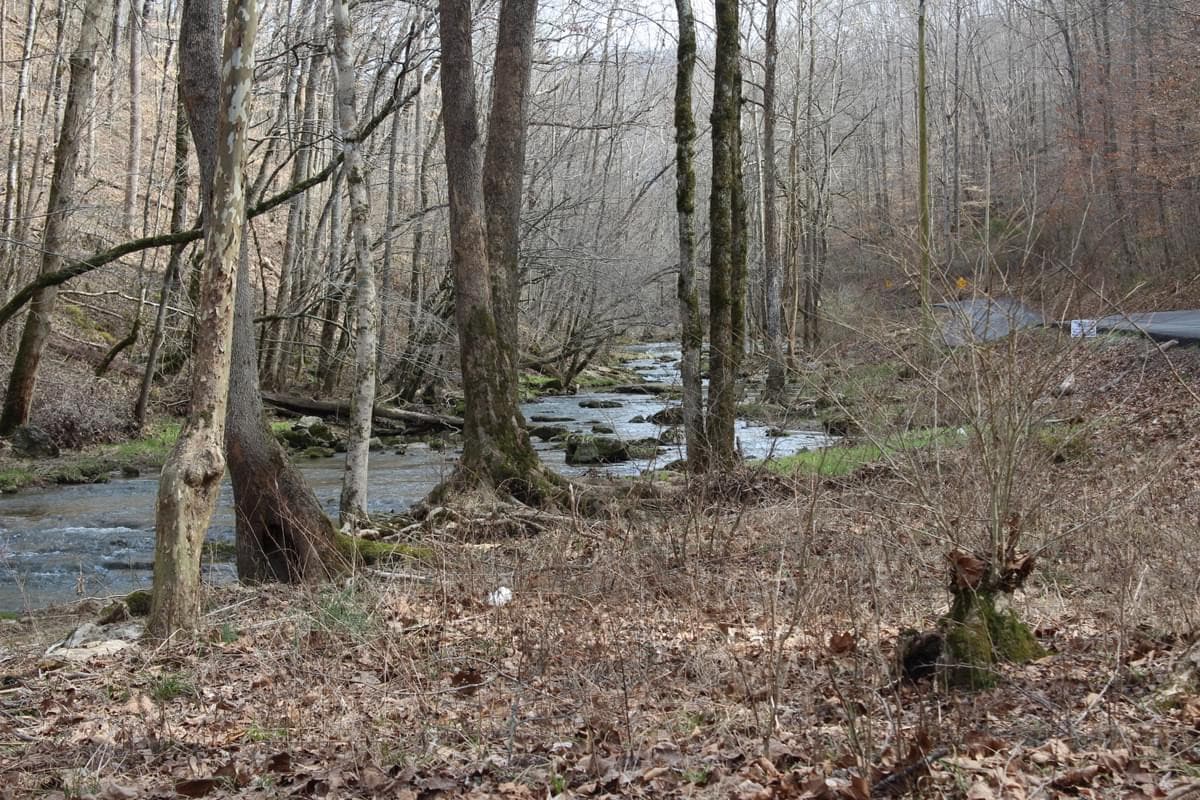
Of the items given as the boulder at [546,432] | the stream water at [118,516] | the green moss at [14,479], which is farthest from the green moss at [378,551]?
the boulder at [546,432]

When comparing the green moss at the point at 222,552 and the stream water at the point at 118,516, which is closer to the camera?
the stream water at the point at 118,516

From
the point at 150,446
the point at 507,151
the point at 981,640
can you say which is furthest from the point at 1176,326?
the point at 150,446

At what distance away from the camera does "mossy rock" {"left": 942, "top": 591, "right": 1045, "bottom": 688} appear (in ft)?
15.6

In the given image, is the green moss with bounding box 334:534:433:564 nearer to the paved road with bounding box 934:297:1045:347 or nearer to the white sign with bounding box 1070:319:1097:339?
the paved road with bounding box 934:297:1045:347

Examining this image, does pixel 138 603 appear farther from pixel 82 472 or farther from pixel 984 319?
pixel 82 472

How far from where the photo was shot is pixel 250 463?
7969mm

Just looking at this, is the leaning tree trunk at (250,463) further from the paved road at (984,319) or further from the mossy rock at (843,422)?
the paved road at (984,319)

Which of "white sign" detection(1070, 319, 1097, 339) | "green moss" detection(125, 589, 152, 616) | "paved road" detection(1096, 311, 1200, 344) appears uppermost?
"paved road" detection(1096, 311, 1200, 344)

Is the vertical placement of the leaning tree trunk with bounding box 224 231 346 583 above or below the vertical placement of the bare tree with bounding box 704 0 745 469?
below

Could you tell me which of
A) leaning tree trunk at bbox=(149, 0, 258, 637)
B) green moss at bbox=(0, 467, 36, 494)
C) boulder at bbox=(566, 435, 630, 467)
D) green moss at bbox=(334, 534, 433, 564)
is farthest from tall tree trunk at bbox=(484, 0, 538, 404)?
green moss at bbox=(0, 467, 36, 494)

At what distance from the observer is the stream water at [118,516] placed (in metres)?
9.45

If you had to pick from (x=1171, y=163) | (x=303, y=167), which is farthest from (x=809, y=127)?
(x=303, y=167)

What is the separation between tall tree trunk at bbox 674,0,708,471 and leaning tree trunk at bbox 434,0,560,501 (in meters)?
2.21

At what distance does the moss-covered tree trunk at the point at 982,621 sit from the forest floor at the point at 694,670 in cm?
13
